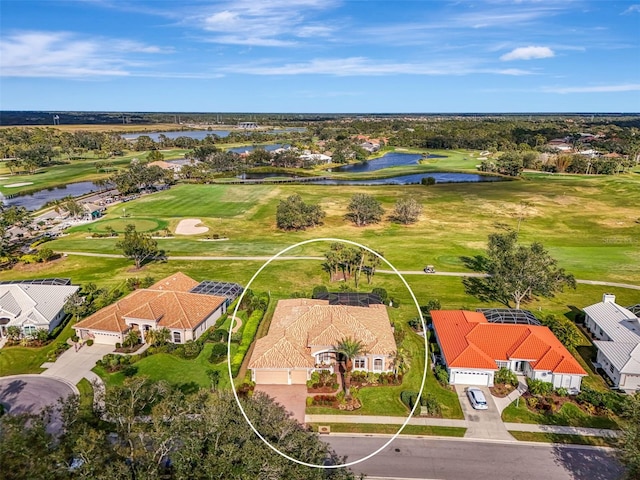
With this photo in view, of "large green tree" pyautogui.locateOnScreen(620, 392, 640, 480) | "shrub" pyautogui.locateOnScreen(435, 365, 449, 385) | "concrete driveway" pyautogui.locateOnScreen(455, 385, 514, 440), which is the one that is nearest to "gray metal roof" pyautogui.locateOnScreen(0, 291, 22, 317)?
"shrub" pyautogui.locateOnScreen(435, 365, 449, 385)

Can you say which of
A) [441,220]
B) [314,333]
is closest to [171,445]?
[314,333]

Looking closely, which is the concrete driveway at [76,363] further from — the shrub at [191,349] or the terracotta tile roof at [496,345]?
the terracotta tile roof at [496,345]

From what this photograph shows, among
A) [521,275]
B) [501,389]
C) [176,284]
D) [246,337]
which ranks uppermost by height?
[521,275]

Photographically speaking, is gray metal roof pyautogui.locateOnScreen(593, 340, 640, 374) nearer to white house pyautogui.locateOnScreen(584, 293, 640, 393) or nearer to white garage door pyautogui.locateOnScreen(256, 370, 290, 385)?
white house pyautogui.locateOnScreen(584, 293, 640, 393)

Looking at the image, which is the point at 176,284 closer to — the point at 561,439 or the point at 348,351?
the point at 348,351

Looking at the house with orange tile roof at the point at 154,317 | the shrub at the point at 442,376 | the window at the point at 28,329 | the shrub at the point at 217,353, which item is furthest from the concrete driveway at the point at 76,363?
the shrub at the point at 442,376

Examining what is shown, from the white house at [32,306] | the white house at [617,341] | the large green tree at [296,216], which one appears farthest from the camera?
the large green tree at [296,216]

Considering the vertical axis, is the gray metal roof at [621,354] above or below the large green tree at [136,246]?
below

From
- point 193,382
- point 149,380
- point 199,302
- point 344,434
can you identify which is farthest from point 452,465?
point 199,302
